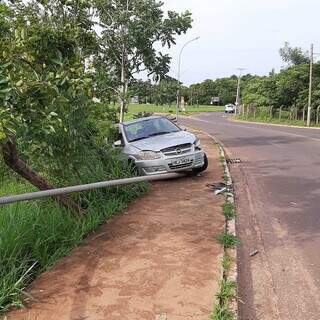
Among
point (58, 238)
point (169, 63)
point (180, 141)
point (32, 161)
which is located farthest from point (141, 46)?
point (58, 238)

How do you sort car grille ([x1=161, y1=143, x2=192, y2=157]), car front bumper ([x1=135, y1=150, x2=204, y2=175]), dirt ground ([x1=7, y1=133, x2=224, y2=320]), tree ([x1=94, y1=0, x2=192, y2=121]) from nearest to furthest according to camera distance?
dirt ground ([x1=7, y1=133, x2=224, y2=320]) → car front bumper ([x1=135, y1=150, x2=204, y2=175]) → car grille ([x1=161, y1=143, x2=192, y2=157]) → tree ([x1=94, y1=0, x2=192, y2=121])

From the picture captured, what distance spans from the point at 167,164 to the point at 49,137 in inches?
182

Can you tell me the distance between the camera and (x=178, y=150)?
37.4ft

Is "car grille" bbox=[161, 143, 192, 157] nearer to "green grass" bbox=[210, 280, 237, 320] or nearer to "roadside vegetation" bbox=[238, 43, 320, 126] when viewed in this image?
"green grass" bbox=[210, 280, 237, 320]

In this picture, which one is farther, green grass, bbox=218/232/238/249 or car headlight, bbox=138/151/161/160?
car headlight, bbox=138/151/161/160

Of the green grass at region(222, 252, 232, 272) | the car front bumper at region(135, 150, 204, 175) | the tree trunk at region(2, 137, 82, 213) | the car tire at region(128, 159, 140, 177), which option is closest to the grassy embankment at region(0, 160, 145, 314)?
the tree trunk at region(2, 137, 82, 213)

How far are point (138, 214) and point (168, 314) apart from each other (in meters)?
3.72

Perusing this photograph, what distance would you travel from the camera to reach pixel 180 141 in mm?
11609

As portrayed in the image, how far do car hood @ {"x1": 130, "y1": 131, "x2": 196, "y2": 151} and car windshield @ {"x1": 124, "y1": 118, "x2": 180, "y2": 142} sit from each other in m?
0.30

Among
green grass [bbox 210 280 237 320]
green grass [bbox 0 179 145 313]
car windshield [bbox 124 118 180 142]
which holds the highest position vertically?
car windshield [bbox 124 118 180 142]

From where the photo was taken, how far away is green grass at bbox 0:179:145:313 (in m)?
4.90

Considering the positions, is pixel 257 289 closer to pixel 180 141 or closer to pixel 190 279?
pixel 190 279

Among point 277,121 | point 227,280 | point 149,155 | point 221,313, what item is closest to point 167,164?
point 149,155

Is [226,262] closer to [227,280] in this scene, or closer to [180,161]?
[227,280]
